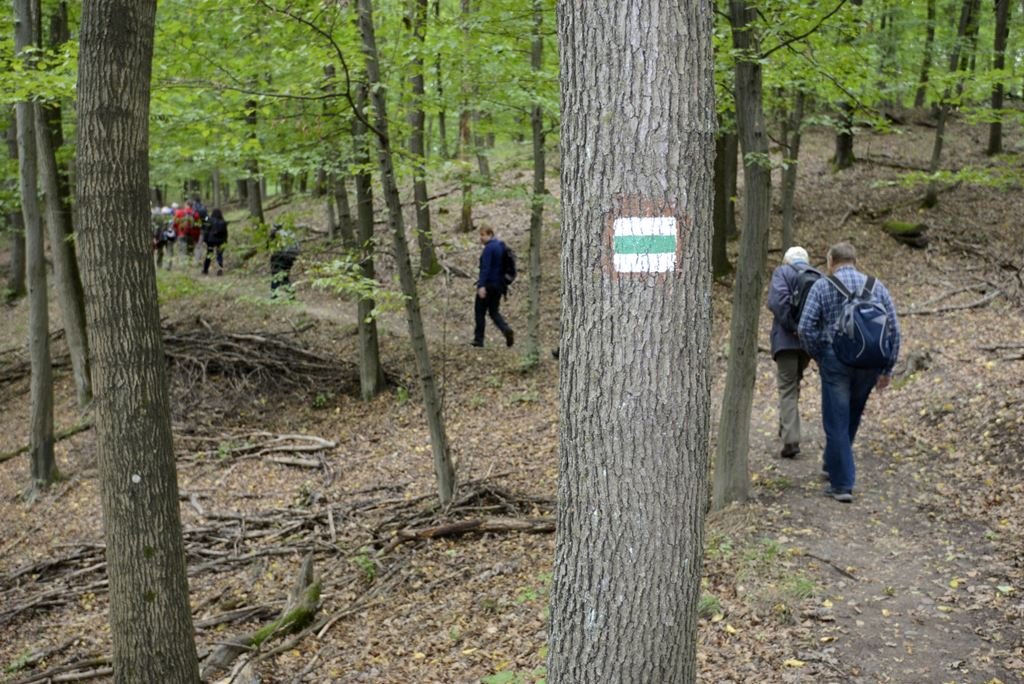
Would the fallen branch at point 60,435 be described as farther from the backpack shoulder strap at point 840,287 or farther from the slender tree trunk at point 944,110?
the slender tree trunk at point 944,110

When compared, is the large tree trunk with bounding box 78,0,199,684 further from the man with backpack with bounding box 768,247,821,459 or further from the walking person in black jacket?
the walking person in black jacket

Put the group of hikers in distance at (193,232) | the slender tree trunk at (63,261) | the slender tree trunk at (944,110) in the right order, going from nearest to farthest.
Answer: the slender tree trunk at (63,261) < the slender tree trunk at (944,110) < the group of hikers in distance at (193,232)

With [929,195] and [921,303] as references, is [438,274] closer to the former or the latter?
[921,303]

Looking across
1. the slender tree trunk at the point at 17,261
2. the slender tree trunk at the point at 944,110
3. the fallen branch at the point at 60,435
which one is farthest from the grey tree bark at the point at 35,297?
the slender tree trunk at the point at 944,110

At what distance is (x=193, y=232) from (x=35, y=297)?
40.6ft

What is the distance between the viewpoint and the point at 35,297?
10.8 metres

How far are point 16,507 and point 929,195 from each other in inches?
749

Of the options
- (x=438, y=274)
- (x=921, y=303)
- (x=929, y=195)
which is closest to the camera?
(x=921, y=303)

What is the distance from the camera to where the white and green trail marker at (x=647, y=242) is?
262 cm

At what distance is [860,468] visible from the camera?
7656 mm

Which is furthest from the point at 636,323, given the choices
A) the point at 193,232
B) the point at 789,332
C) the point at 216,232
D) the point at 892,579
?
the point at 193,232

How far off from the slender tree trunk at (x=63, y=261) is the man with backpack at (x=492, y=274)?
6.11 metres

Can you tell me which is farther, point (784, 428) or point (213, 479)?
point (213, 479)

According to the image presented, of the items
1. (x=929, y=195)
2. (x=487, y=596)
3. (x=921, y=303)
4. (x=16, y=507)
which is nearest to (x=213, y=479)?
(x=16, y=507)
